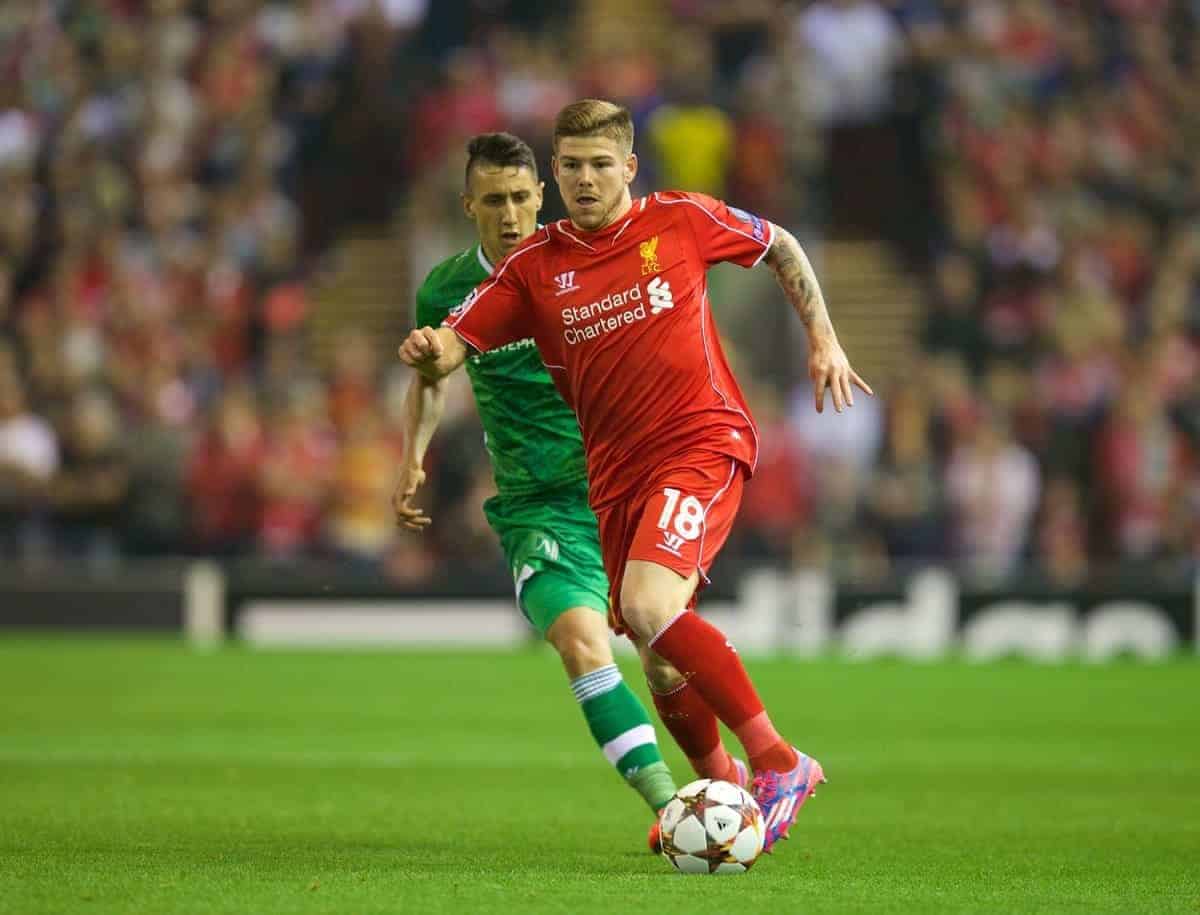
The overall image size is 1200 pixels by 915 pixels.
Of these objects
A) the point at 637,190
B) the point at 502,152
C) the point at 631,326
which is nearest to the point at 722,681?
the point at 631,326

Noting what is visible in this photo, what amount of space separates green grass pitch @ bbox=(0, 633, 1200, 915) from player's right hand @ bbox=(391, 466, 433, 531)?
113 cm

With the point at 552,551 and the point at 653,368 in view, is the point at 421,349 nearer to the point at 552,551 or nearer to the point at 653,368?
the point at 653,368

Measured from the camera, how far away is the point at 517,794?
30.8 ft

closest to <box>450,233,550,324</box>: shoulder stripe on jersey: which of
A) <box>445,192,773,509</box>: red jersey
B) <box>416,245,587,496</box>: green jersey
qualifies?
<box>445,192,773,509</box>: red jersey

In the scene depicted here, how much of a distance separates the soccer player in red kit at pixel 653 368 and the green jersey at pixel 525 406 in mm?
776

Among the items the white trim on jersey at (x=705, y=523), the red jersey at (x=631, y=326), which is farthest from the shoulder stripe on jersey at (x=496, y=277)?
the white trim on jersey at (x=705, y=523)

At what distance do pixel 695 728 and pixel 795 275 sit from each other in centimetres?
159

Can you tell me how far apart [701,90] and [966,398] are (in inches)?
175

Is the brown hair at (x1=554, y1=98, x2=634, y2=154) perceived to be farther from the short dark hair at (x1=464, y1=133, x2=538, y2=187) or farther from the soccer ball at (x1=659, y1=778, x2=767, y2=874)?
the soccer ball at (x1=659, y1=778, x2=767, y2=874)

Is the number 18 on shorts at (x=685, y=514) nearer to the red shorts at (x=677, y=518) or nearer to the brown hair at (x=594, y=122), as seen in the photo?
the red shorts at (x=677, y=518)

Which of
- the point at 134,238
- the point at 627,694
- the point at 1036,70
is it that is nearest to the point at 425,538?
the point at 134,238

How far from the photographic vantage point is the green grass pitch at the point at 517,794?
6.20 m

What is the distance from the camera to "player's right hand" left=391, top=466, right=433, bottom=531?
25.8ft

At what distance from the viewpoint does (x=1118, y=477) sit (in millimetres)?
18469
